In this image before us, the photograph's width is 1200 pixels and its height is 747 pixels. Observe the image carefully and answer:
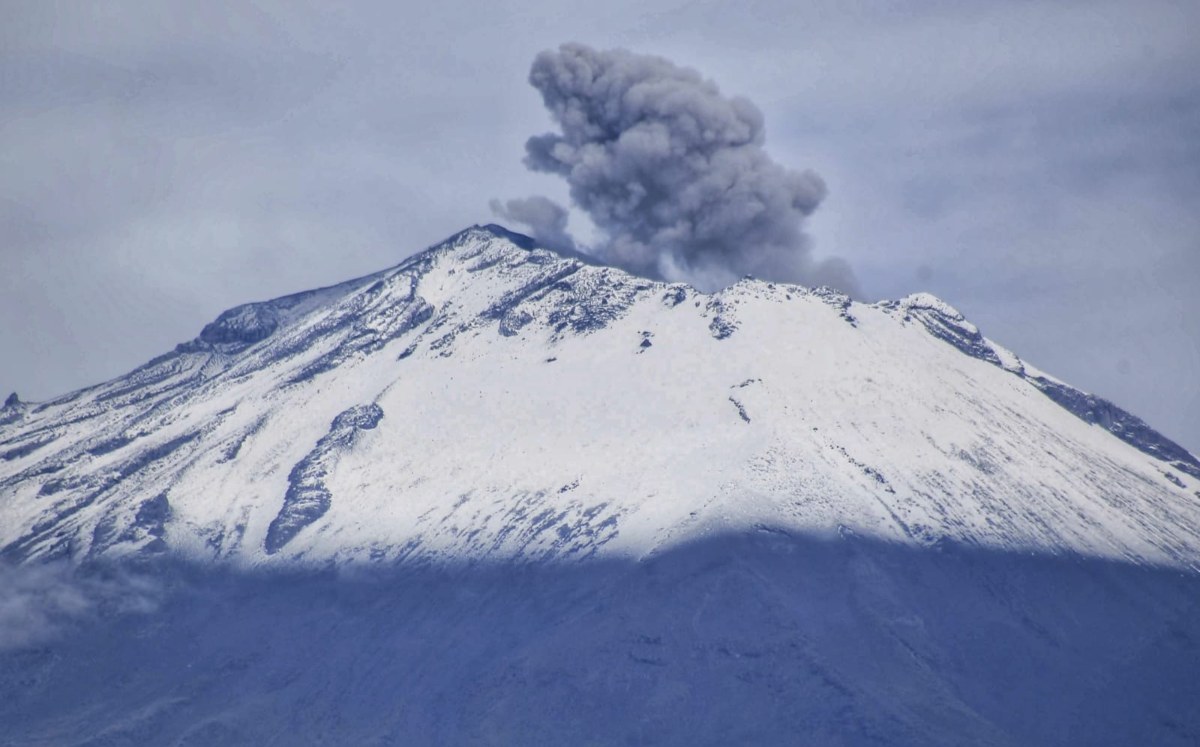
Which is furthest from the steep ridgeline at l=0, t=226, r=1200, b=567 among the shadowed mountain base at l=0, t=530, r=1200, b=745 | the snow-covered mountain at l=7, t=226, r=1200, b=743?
the shadowed mountain base at l=0, t=530, r=1200, b=745

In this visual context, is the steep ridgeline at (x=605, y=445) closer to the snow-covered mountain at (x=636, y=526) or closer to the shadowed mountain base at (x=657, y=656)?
the snow-covered mountain at (x=636, y=526)

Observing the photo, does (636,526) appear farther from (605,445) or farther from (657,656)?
(605,445)

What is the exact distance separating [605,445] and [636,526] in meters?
15.2

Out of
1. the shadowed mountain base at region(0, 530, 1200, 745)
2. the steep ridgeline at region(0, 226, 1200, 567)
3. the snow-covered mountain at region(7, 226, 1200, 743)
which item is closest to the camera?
the shadowed mountain base at region(0, 530, 1200, 745)

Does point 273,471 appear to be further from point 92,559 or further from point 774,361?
point 774,361

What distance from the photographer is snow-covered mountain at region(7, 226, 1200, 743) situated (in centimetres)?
14262

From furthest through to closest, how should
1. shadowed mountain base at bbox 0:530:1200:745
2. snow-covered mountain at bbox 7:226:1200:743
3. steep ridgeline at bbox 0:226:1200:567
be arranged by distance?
steep ridgeline at bbox 0:226:1200:567, snow-covered mountain at bbox 7:226:1200:743, shadowed mountain base at bbox 0:530:1200:745

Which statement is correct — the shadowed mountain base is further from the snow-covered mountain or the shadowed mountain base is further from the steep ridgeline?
the steep ridgeline

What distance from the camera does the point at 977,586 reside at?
498 ft

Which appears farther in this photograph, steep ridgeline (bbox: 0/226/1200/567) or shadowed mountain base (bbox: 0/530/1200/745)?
steep ridgeline (bbox: 0/226/1200/567)

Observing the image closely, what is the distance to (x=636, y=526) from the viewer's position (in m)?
156

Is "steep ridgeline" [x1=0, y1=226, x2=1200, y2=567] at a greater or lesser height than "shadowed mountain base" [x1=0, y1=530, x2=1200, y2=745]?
greater

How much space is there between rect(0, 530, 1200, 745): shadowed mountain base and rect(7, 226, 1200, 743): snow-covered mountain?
264mm

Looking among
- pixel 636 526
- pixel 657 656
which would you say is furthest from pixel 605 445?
pixel 657 656
